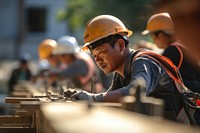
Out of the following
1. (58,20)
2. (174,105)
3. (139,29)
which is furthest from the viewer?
(58,20)

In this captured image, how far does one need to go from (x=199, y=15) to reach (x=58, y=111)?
154 centimetres

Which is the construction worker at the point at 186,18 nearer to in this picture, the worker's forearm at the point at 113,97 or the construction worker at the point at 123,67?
the construction worker at the point at 123,67

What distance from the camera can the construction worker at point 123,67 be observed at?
7996 millimetres

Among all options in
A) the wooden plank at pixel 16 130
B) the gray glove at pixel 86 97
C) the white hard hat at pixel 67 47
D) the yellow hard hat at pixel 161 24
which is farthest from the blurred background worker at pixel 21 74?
the gray glove at pixel 86 97

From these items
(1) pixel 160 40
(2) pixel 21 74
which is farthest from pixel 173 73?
(2) pixel 21 74

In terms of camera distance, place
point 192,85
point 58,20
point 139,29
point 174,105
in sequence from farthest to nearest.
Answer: point 58,20 < point 139,29 < point 192,85 < point 174,105

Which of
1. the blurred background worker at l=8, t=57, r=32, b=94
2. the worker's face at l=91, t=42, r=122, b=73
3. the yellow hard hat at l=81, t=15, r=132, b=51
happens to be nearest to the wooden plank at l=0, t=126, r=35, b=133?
the worker's face at l=91, t=42, r=122, b=73

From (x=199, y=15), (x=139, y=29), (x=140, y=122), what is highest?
(x=139, y=29)

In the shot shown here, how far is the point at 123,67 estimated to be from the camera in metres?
8.68

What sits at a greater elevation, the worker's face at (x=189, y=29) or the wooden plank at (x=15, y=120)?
the worker's face at (x=189, y=29)

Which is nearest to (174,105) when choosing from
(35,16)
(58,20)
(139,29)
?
(139,29)

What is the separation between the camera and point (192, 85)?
34.1 ft

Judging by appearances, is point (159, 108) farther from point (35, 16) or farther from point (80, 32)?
point (35, 16)

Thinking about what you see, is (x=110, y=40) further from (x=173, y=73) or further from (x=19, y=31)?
(x=19, y=31)
